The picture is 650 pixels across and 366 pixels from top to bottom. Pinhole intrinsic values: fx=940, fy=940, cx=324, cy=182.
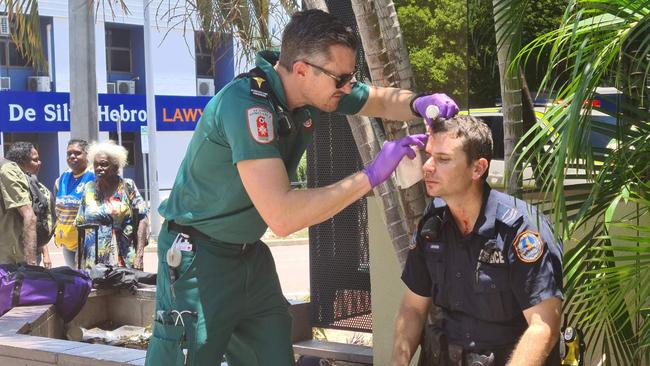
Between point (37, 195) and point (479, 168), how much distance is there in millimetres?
5570

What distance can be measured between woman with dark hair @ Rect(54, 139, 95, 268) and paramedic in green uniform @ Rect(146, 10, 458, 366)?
4.63 m

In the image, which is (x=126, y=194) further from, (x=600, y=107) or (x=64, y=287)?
(x=600, y=107)

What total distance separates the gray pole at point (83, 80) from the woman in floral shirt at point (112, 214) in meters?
3.29

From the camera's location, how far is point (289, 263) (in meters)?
14.2

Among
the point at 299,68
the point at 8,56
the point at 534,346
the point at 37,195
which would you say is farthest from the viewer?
the point at 8,56

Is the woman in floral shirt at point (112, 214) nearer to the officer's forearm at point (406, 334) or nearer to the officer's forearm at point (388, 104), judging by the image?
the officer's forearm at point (388, 104)

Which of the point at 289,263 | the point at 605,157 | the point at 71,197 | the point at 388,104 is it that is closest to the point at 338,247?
the point at 388,104

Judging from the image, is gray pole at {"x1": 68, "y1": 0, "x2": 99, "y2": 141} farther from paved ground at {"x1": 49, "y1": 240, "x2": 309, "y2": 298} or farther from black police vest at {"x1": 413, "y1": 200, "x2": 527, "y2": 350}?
black police vest at {"x1": 413, "y1": 200, "x2": 527, "y2": 350}

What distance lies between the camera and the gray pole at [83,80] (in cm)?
1078

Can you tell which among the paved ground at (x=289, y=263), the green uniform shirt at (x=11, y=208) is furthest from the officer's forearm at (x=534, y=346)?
the paved ground at (x=289, y=263)

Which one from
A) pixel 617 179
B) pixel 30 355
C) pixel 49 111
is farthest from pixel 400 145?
pixel 49 111

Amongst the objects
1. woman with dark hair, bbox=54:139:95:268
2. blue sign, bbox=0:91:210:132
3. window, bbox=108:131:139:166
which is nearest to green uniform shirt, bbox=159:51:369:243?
woman with dark hair, bbox=54:139:95:268

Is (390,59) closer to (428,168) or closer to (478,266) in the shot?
(428,168)

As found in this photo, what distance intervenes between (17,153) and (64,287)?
78.1 inches
